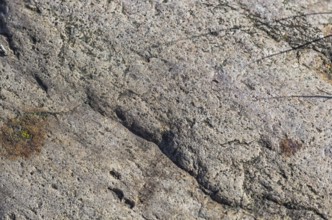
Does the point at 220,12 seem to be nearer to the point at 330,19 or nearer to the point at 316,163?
the point at 330,19

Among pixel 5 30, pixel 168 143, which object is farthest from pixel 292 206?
pixel 5 30

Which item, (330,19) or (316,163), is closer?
(316,163)

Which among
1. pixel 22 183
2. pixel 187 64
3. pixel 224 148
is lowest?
pixel 22 183

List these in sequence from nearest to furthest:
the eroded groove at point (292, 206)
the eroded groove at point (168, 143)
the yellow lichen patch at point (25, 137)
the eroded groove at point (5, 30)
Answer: the eroded groove at point (292, 206) → the eroded groove at point (168, 143) → the yellow lichen patch at point (25, 137) → the eroded groove at point (5, 30)

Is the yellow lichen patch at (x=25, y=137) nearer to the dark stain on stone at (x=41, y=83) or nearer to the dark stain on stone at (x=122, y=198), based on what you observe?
the dark stain on stone at (x=41, y=83)

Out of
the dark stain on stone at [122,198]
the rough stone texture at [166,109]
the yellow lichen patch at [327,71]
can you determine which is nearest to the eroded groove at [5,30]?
the rough stone texture at [166,109]

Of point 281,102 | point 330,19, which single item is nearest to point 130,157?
point 281,102
